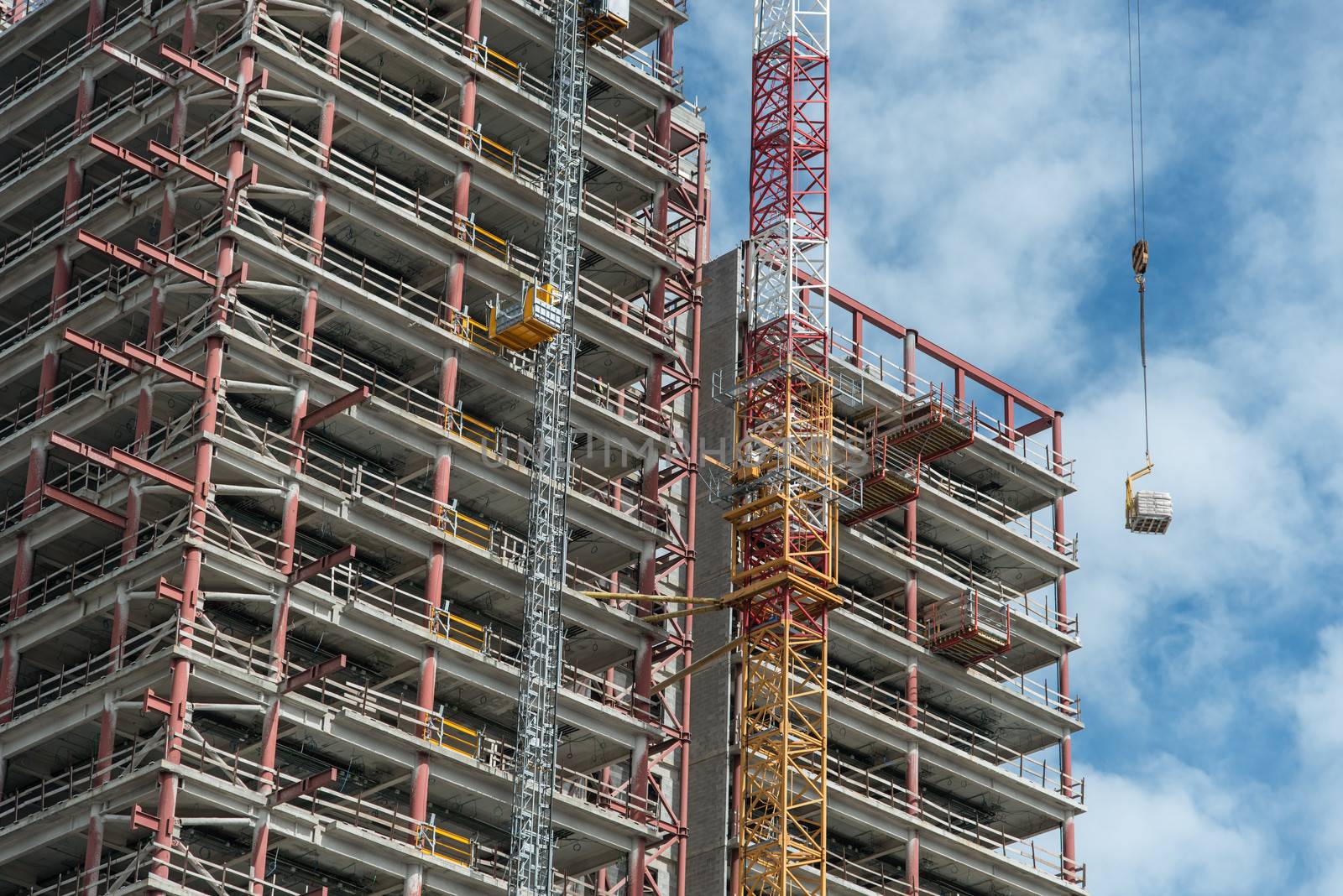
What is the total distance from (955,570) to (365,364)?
39426 mm

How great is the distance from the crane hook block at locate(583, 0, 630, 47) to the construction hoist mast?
1.4 inches

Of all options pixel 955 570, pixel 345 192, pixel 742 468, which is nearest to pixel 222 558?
pixel 345 192

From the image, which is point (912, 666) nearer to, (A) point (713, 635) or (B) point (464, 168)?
(A) point (713, 635)

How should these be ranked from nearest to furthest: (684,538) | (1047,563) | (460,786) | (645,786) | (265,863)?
(265,863)
(460,786)
(645,786)
(684,538)
(1047,563)

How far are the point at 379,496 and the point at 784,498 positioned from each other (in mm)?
17560

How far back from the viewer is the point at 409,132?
105125mm

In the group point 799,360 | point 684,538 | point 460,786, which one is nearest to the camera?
point 460,786

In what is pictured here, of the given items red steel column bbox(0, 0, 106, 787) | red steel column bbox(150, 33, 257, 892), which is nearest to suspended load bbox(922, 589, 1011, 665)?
red steel column bbox(150, 33, 257, 892)

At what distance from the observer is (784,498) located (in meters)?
108

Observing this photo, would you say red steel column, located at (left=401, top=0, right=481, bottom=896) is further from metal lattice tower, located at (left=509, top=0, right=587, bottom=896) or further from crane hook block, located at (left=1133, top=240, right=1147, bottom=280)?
crane hook block, located at (left=1133, top=240, right=1147, bottom=280)

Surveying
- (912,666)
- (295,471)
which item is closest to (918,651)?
(912,666)

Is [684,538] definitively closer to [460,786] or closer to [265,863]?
[460,786]

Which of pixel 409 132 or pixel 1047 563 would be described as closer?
pixel 409 132

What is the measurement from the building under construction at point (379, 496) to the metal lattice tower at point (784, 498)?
2.59 meters
